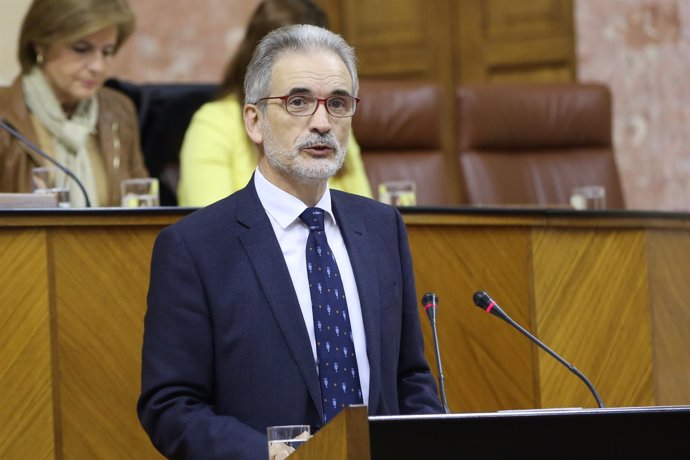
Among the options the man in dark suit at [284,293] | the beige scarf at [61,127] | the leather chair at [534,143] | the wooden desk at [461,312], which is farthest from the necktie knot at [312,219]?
the leather chair at [534,143]

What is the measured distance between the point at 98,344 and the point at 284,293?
2.51ft

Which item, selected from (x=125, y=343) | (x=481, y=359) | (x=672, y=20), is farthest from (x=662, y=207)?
(x=125, y=343)

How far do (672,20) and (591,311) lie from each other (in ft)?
9.51

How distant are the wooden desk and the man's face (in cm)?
71

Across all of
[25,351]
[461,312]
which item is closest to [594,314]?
[461,312]

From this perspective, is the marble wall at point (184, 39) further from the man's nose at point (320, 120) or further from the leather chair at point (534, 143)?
the man's nose at point (320, 120)

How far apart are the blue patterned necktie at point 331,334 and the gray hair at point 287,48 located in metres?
0.28

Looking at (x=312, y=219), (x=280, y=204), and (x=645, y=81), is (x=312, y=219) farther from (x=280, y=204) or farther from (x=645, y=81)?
(x=645, y=81)

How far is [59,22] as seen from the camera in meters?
3.64

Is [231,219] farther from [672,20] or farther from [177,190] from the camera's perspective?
[672,20]

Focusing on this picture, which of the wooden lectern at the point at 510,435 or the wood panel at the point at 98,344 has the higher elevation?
the wood panel at the point at 98,344

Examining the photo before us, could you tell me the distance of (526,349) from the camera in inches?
116

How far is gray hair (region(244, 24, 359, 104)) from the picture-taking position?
2.09m

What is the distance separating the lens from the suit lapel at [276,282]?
1.99 metres
